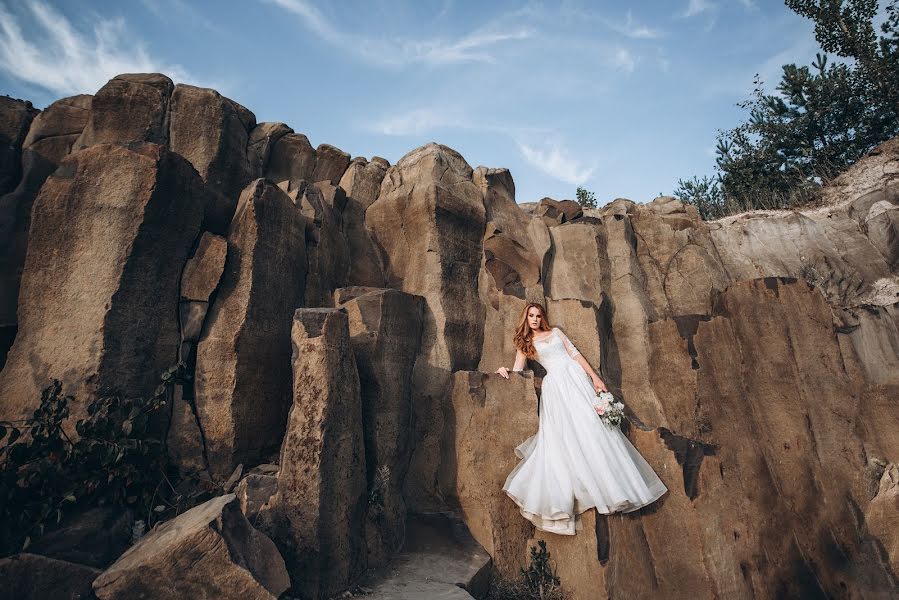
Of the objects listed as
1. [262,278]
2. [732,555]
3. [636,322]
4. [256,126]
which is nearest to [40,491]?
[262,278]

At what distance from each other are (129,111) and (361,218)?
140 inches

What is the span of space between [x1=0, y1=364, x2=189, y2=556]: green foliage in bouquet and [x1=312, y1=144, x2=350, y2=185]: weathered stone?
477cm

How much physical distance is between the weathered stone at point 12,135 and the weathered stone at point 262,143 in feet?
9.31

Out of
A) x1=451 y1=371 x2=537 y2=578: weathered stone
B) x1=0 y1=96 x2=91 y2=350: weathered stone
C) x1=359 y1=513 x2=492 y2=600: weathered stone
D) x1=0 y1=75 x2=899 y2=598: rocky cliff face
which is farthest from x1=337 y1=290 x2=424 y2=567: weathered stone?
x1=0 y1=96 x2=91 y2=350: weathered stone

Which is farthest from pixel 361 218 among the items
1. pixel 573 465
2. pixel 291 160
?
pixel 573 465

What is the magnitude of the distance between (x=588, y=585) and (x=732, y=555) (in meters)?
1.62

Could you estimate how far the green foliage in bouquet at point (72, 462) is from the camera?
13.5 ft

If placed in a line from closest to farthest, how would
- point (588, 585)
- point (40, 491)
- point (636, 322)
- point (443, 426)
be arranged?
point (40, 491), point (588, 585), point (443, 426), point (636, 322)

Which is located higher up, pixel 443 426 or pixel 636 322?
pixel 636 322

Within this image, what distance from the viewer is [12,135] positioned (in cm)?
629

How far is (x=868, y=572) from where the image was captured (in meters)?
5.11

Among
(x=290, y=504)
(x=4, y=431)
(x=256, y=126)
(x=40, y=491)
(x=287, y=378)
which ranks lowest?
(x=290, y=504)

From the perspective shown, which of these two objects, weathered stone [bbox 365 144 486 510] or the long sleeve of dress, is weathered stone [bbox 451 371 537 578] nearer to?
weathered stone [bbox 365 144 486 510]

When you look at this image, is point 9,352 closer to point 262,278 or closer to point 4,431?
point 4,431
